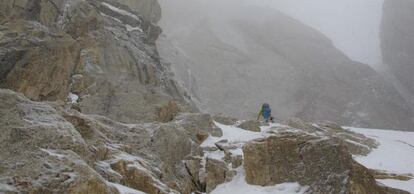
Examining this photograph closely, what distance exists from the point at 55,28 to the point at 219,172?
62.7 feet

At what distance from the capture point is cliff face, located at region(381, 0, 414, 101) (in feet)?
282

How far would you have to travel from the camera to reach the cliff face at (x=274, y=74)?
67312mm

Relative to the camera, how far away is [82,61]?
27.9 meters

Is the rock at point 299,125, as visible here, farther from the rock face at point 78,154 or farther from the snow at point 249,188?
the rock face at point 78,154

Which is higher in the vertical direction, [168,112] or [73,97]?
[168,112]

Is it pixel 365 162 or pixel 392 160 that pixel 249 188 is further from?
pixel 392 160

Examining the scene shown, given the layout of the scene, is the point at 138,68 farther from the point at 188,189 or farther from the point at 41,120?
the point at 41,120

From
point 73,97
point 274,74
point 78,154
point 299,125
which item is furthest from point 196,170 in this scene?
point 274,74

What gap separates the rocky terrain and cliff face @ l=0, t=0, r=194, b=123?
67 mm

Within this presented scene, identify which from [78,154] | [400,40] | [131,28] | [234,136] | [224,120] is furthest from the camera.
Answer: [400,40]

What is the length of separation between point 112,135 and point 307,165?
6482 mm

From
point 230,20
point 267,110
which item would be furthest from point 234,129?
point 230,20

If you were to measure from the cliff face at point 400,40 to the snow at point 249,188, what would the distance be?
2824 inches

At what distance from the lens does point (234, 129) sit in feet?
79.4
